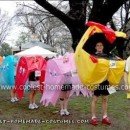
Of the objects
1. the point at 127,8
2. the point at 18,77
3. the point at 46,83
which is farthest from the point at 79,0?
the point at 127,8

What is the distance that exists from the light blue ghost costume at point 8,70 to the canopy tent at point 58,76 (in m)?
2.60

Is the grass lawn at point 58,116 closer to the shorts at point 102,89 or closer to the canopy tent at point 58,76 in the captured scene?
the canopy tent at point 58,76

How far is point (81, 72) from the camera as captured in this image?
858 cm

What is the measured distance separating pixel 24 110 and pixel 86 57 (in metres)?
3.11

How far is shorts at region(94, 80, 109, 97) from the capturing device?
8591 mm

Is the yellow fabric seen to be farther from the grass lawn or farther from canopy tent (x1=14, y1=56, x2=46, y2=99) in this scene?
canopy tent (x1=14, y1=56, x2=46, y2=99)

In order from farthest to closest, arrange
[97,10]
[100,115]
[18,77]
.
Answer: [97,10] < [18,77] < [100,115]

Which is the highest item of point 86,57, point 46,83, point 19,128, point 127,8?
point 127,8

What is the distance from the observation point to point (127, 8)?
119ft

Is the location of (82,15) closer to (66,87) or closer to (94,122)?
(66,87)

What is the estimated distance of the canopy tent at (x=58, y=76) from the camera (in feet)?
31.6

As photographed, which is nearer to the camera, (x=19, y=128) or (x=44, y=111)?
(x=19, y=128)

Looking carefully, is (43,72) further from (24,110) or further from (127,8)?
(127,8)

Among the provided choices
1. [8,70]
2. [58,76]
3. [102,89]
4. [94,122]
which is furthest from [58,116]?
[8,70]
